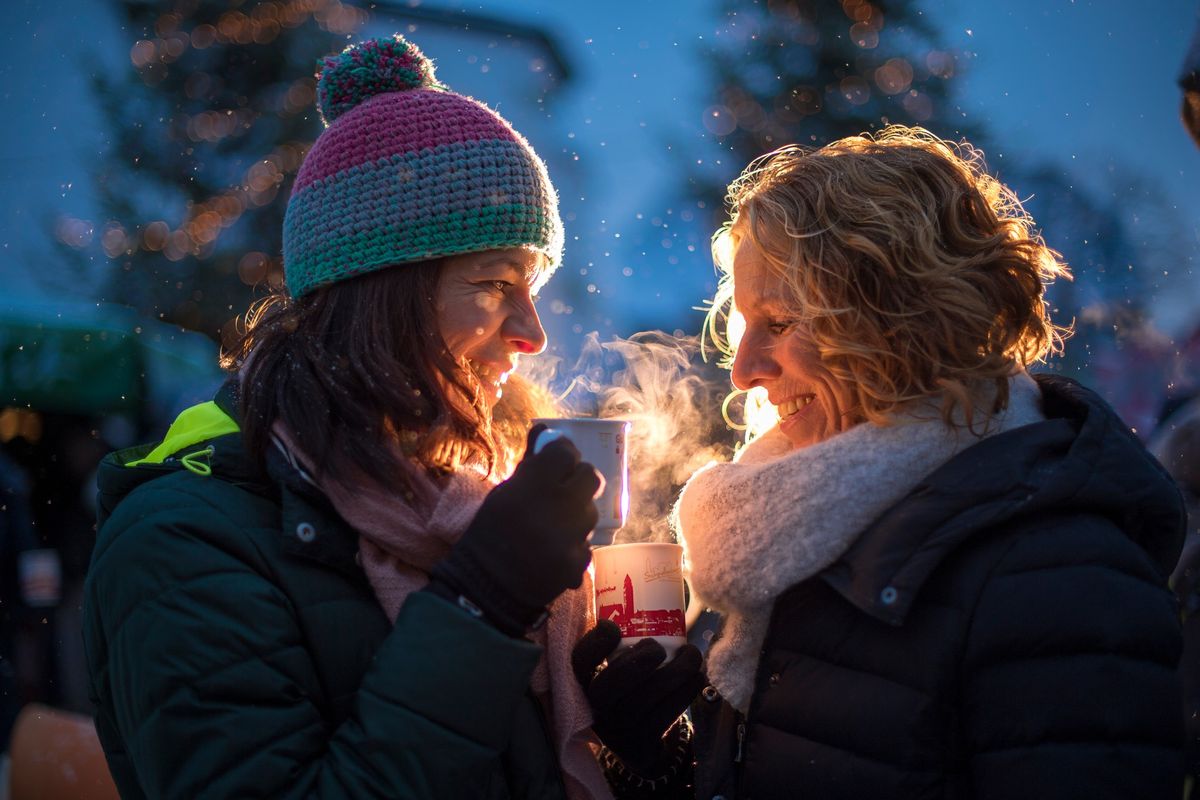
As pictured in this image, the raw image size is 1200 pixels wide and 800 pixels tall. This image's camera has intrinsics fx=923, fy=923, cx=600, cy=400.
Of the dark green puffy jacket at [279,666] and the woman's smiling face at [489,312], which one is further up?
the woman's smiling face at [489,312]

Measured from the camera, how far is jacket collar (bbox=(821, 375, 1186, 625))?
1.61m

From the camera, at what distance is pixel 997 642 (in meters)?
1.53

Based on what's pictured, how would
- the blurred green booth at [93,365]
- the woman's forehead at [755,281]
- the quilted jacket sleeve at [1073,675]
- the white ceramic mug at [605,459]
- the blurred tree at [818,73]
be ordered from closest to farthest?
the quilted jacket sleeve at [1073,675]
the white ceramic mug at [605,459]
the woman's forehead at [755,281]
the blurred green booth at [93,365]
the blurred tree at [818,73]

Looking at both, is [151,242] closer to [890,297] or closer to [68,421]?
[68,421]

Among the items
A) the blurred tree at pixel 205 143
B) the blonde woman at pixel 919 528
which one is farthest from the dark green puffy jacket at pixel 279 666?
→ the blurred tree at pixel 205 143

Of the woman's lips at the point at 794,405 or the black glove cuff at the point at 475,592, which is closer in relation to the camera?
the black glove cuff at the point at 475,592

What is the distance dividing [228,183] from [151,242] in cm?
84

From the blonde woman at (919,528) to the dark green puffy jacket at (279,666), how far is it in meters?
0.51

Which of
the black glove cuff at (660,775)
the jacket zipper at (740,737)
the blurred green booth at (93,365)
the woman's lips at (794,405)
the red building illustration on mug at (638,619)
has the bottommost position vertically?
the blurred green booth at (93,365)

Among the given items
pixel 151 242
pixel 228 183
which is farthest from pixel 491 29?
pixel 151 242

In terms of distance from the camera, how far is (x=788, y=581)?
70.0 inches

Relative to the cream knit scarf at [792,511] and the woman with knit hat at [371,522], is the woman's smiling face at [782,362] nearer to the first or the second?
the cream knit scarf at [792,511]

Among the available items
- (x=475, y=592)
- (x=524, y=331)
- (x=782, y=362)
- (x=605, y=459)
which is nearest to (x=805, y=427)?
(x=782, y=362)

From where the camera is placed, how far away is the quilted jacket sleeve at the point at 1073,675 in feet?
4.69
